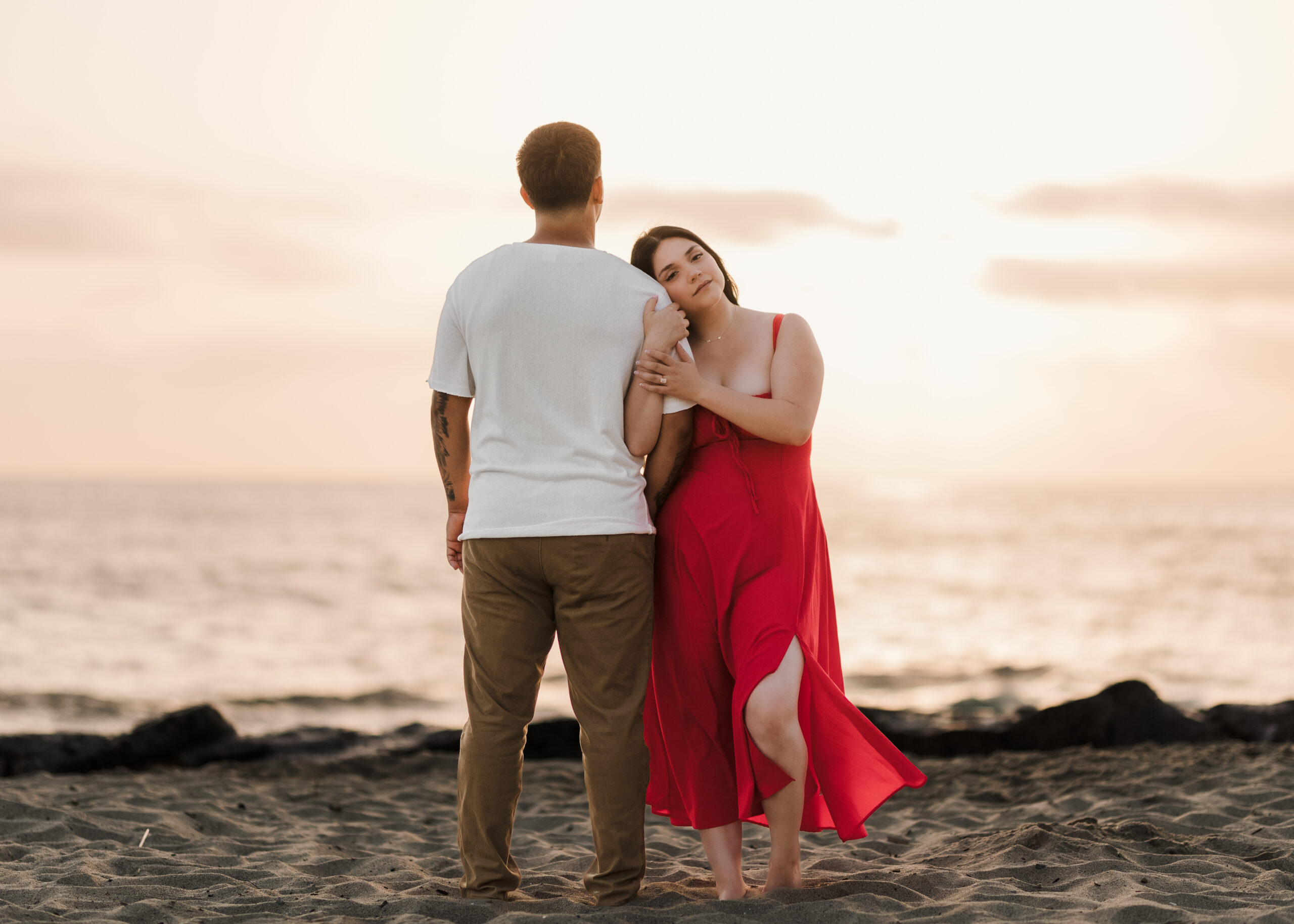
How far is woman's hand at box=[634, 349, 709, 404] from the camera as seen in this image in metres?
2.99

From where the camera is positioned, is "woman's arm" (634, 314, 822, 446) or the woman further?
the woman

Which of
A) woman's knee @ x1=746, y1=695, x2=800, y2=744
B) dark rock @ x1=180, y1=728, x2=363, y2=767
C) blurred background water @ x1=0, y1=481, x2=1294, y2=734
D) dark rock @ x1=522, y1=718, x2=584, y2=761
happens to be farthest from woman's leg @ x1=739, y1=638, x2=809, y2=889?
blurred background water @ x1=0, y1=481, x2=1294, y2=734

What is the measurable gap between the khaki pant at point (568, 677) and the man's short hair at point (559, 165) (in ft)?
3.43

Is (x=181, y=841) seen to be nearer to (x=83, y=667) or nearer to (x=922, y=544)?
(x=83, y=667)

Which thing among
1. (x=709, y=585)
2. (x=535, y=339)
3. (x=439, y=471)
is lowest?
(x=709, y=585)

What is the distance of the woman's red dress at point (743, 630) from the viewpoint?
3.16 meters

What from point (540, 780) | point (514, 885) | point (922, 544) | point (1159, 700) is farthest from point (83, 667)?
point (922, 544)

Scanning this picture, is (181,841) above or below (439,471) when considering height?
below

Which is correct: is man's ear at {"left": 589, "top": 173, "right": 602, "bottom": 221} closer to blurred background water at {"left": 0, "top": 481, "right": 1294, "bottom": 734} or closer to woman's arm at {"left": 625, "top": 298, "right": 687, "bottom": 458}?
woman's arm at {"left": 625, "top": 298, "right": 687, "bottom": 458}

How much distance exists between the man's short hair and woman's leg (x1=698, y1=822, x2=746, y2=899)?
207 centimetres

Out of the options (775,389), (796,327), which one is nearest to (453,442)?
(775,389)

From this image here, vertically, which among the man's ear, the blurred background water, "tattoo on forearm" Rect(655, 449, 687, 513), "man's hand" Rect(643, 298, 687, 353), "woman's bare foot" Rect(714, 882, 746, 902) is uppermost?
the man's ear

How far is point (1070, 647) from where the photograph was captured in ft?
48.7

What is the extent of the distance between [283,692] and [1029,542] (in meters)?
31.0
